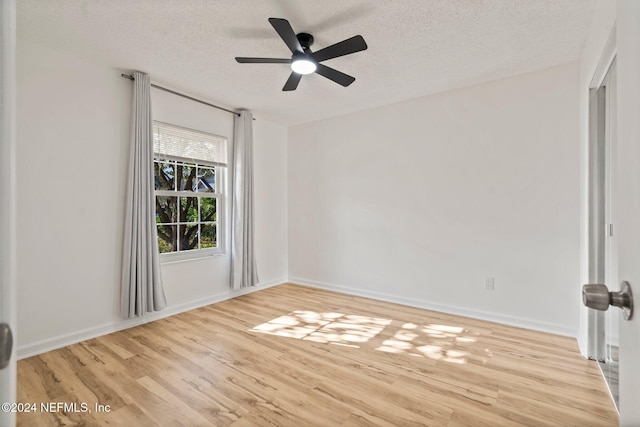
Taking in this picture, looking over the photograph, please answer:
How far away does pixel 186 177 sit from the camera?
3707mm

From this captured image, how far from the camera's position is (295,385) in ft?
6.77

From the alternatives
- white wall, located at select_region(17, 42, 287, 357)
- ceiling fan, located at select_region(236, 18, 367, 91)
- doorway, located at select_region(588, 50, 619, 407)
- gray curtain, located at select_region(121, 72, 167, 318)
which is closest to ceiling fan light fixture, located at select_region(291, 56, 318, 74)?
ceiling fan, located at select_region(236, 18, 367, 91)

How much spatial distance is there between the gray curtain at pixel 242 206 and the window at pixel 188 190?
0.17 metres

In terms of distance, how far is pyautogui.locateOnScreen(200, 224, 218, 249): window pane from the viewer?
12.9 feet

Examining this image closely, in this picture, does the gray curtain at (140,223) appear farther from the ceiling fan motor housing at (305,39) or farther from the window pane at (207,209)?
the ceiling fan motor housing at (305,39)

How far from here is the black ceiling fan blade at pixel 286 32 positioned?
1.94 meters

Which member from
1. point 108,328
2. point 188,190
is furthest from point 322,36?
point 108,328

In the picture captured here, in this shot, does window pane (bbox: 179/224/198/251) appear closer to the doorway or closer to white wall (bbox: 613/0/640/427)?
white wall (bbox: 613/0/640/427)

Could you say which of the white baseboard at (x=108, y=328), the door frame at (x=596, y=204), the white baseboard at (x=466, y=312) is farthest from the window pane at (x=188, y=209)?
the door frame at (x=596, y=204)

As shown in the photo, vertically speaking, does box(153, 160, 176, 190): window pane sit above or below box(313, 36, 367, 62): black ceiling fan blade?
below

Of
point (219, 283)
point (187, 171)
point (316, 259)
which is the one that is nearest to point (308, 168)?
point (316, 259)

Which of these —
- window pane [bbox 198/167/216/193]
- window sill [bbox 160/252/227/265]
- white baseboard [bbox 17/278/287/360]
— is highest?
window pane [bbox 198/167/216/193]

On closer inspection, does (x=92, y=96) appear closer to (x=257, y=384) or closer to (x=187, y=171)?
→ (x=187, y=171)

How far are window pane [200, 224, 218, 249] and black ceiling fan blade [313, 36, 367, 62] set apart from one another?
257 centimetres
